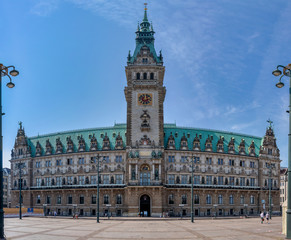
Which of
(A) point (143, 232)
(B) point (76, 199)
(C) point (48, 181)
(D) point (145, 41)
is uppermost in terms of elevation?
(D) point (145, 41)

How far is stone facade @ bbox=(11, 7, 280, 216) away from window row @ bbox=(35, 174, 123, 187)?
0.97 ft

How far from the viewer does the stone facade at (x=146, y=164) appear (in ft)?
340

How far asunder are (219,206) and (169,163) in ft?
66.0

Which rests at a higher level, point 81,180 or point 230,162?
point 230,162

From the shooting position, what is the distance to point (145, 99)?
346ft

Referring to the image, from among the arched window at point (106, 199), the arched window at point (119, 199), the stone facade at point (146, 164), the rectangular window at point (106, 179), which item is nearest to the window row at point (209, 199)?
the stone facade at point (146, 164)

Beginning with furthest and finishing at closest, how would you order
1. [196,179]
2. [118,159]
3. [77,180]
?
[77,180], [196,179], [118,159]

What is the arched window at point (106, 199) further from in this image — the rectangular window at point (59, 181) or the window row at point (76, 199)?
the rectangular window at point (59, 181)

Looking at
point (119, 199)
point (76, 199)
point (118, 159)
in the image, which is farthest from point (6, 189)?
point (119, 199)

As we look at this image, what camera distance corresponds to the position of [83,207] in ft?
361

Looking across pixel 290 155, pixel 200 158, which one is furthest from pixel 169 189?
pixel 290 155

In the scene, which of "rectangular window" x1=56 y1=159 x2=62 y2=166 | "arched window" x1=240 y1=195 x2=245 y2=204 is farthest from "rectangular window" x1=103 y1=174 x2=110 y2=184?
"arched window" x1=240 y1=195 x2=245 y2=204

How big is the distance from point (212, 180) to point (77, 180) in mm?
42102

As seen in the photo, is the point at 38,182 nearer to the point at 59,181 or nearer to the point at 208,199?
the point at 59,181
